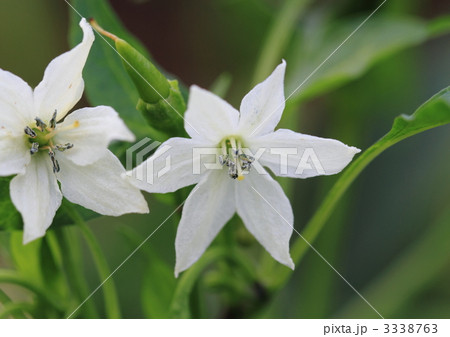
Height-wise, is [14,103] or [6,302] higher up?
[14,103]

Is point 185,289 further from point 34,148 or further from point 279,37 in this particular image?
point 279,37

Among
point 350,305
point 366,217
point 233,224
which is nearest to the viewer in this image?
point 233,224

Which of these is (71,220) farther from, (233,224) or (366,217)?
(366,217)

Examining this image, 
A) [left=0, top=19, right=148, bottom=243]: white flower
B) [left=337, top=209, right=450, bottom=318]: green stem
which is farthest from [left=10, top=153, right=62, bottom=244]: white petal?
[left=337, top=209, right=450, bottom=318]: green stem

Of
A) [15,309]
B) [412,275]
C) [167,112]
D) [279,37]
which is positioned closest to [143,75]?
[167,112]
